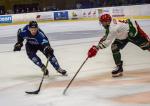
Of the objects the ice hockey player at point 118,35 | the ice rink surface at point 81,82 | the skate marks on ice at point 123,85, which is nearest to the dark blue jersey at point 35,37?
the ice rink surface at point 81,82

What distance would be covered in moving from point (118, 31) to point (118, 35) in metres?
0.09

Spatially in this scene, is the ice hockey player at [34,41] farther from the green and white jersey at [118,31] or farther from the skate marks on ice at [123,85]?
the green and white jersey at [118,31]

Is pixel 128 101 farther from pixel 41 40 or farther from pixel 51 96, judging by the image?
pixel 41 40

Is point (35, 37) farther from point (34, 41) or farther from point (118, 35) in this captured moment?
point (118, 35)

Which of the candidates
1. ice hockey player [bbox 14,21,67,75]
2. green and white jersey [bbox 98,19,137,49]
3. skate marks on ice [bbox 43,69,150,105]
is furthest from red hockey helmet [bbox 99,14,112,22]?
ice hockey player [bbox 14,21,67,75]

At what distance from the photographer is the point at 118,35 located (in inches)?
221

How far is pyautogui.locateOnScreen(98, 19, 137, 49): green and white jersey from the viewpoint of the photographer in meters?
5.35

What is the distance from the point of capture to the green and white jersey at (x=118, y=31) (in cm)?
535

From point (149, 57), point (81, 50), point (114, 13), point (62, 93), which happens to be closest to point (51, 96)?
point (62, 93)

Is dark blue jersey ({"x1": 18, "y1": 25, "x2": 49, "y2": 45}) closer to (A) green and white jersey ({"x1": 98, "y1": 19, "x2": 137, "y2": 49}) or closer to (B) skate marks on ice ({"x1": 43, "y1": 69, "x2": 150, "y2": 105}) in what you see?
(B) skate marks on ice ({"x1": 43, "y1": 69, "x2": 150, "y2": 105})

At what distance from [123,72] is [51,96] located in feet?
5.19

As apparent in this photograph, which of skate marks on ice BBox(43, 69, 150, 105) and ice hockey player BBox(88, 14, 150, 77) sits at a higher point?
ice hockey player BBox(88, 14, 150, 77)

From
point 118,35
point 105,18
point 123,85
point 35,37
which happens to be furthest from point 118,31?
point 35,37

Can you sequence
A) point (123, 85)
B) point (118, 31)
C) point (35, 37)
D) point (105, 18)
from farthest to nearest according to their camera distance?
point (35, 37), point (118, 31), point (105, 18), point (123, 85)
